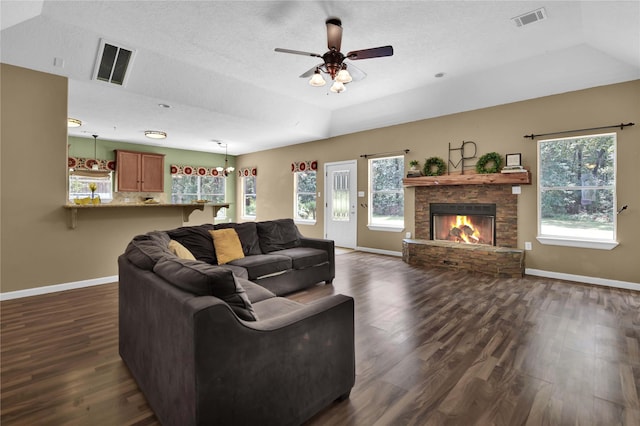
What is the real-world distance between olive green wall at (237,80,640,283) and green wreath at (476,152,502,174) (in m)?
0.18

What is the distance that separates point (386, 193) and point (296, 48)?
374 centimetres

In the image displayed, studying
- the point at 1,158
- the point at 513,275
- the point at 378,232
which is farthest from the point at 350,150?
the point at 1,158

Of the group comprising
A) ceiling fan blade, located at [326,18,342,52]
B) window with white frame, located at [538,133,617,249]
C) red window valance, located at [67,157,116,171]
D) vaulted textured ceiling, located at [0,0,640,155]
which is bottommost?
window with white frame, located at [538,133,617,249]

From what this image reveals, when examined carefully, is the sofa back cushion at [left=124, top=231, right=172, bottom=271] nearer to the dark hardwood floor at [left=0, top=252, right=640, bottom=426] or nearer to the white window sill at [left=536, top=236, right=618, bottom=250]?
the dark hardwood floor at [left=0, top=252, right=640, bottom=426]

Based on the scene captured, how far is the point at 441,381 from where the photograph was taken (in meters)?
2.03

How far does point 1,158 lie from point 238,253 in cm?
303

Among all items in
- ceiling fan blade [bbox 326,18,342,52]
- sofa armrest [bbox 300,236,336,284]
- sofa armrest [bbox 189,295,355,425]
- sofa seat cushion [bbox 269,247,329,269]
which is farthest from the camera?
sofa armrest [bbox 300,236,336,284]

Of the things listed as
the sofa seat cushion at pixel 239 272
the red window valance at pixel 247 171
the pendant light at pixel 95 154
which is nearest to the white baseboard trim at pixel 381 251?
the sofa seat cushion at pixel 239 272

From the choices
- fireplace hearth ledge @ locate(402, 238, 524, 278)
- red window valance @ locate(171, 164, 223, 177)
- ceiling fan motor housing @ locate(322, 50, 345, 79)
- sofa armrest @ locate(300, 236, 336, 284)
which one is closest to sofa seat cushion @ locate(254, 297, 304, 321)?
sofa armrest @ locate(300, 236, 336, 284)

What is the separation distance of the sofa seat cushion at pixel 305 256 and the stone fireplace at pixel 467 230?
7.13 feet

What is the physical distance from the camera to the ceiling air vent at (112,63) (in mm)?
3840

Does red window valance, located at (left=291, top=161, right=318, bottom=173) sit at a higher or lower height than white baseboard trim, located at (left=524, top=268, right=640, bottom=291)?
higher

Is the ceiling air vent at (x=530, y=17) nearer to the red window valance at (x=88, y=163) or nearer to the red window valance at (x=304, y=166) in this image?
the red window valance at (x=304, y=166)

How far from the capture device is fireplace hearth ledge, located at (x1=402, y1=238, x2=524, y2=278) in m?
4.80
